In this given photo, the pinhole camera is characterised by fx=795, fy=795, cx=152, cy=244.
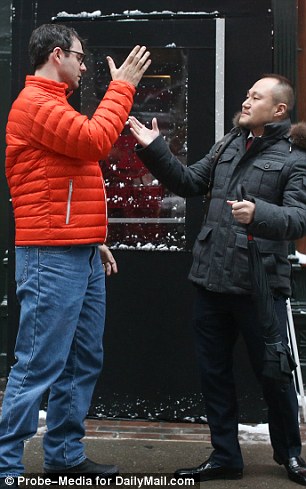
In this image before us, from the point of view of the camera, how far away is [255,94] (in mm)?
Result: 4043

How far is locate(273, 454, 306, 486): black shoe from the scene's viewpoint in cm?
403

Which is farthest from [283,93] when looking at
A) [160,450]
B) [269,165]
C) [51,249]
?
[160,450]

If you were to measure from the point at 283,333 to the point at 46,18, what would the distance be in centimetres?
254

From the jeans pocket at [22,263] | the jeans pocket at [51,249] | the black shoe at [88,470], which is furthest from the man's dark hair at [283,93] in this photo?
the black shoe at [88,470]

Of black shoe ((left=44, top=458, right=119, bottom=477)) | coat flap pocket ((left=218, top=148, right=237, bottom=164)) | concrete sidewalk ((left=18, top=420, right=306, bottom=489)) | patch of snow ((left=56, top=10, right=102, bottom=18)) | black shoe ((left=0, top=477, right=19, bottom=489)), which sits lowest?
concrete sidewalk ((left=18, top=420, right=306, bottom=489))

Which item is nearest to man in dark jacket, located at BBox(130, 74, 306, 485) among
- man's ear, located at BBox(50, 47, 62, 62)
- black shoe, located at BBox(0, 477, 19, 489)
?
man's ear, located at BBox(50, 47, 62, 62)

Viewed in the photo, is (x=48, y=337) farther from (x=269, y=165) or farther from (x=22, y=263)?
(x=269, y=165)

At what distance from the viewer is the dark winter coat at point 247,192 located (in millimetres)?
3904

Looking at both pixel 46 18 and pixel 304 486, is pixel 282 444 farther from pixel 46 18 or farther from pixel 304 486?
pixel 46 18

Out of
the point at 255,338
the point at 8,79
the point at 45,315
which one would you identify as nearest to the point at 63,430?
the point at 45,315

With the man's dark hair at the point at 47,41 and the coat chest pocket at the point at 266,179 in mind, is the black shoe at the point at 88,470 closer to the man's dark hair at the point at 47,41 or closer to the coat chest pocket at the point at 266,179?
the coat chest pocket at the point at 266,179

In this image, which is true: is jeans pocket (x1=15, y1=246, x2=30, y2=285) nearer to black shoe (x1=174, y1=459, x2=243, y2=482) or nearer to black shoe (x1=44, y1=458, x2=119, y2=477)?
black shoe (x1=44, y1=458, x2=119, y2=477)

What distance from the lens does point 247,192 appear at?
13.0 ft

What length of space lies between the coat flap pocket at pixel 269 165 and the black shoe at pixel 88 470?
170 centimetres
